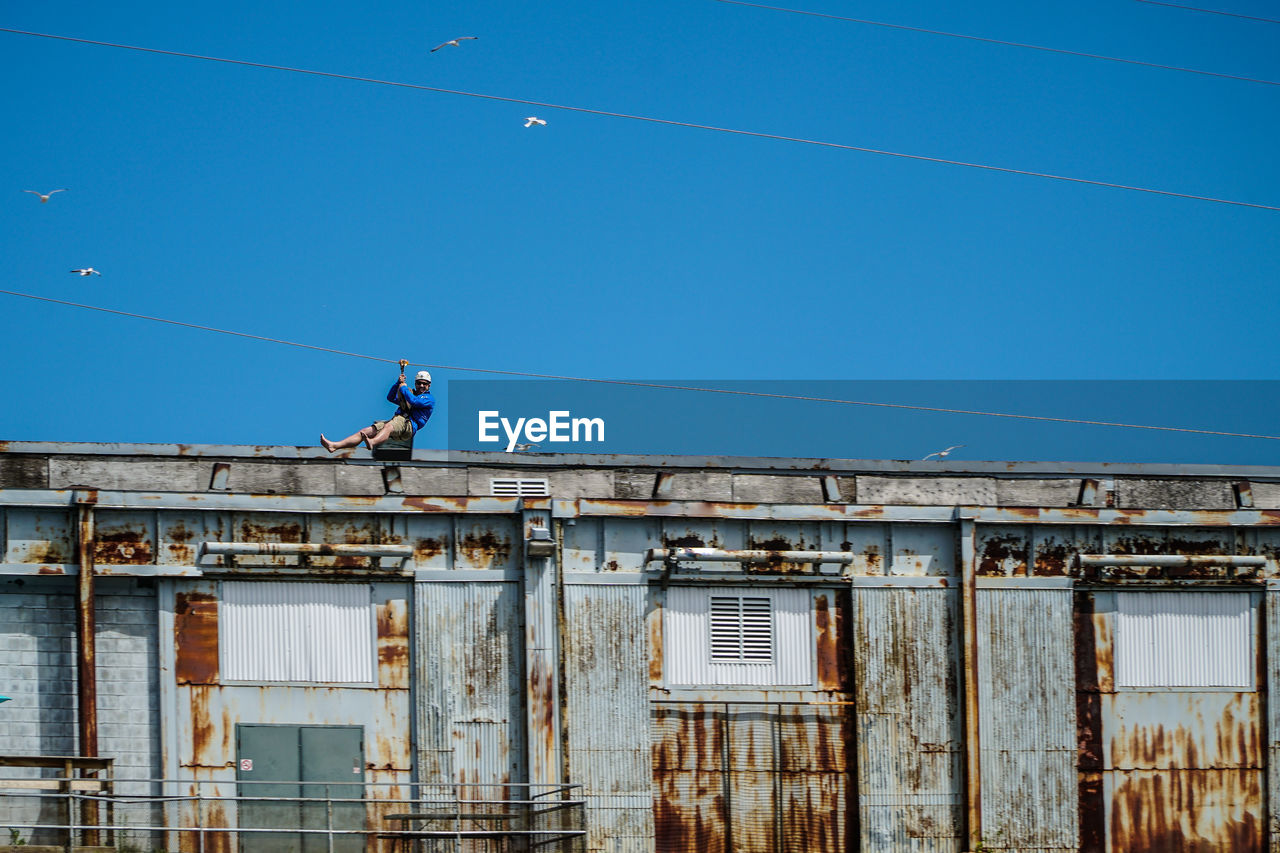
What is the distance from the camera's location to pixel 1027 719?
24078 mm

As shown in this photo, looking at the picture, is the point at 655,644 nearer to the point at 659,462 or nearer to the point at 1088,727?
the point at 659,462

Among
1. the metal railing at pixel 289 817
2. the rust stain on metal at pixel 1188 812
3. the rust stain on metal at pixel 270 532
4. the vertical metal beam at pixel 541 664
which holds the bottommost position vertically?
the rust stain on metal at pixel 1188 812

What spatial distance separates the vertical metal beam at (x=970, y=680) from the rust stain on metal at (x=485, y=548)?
23.2ft

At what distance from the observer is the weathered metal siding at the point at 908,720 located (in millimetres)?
23688

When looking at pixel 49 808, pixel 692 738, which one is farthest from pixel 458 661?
pixel 49 808

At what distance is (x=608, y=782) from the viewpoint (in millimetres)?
23172

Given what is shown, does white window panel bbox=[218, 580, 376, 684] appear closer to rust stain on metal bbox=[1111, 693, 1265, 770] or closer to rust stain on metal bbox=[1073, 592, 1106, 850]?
rust stain on metal bbox=[1073, 592, 1106, 850]

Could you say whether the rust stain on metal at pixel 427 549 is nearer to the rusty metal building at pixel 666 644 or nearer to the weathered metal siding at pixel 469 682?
the rusty metal building at pixel 666 644

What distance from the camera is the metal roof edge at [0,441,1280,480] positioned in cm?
2395

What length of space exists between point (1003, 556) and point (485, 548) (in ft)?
26.7

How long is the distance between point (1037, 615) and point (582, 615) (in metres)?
7.19

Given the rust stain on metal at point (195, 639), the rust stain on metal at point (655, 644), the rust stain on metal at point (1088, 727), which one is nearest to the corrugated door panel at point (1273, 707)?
the rust stain on metal at point (1088, 727)

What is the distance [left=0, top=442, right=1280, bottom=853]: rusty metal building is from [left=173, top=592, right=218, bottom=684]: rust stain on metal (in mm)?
43

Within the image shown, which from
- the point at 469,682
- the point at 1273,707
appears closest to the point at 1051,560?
the point at 1273,707
